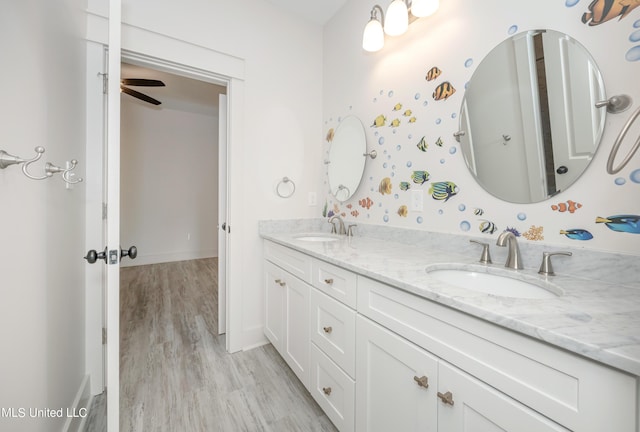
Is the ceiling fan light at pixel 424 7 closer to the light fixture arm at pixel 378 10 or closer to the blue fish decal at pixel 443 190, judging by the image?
the light fixture arm at pixel 378 10

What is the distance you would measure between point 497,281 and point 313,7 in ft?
7.76

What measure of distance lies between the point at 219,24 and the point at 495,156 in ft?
6.54

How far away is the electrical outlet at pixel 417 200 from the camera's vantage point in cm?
150

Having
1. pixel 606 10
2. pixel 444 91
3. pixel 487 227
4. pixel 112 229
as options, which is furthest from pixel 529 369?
pixel 112 229

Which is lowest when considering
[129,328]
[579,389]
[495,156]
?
[129,328]

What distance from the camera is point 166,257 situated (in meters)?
4.70

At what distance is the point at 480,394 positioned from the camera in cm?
67

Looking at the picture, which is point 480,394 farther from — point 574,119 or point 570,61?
point 570,61

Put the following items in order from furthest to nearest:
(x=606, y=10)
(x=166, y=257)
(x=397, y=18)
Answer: (x=166, y=257), (x=397, y=18), (x=606, y=10)

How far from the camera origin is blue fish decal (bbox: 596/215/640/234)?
813mm

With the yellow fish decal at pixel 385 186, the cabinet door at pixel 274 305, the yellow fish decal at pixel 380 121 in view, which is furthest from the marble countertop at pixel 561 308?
the yellow fish decal at pixel 380 121

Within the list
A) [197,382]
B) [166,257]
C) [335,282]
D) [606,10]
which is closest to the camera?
[606,10]

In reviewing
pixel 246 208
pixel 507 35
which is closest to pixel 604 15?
pixel 507 35

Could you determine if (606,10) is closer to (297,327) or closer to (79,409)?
(297,327)
